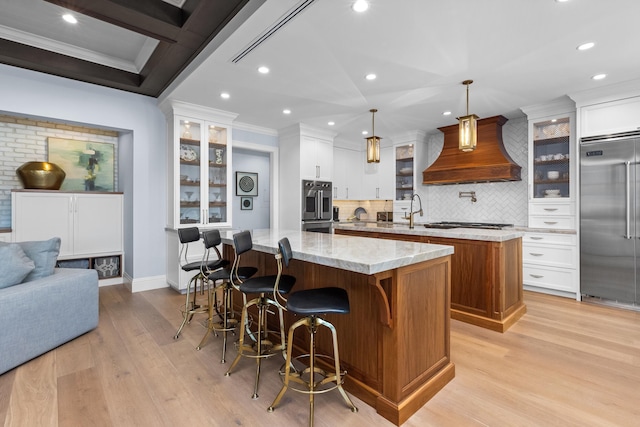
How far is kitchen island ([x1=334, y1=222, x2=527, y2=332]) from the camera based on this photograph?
2.96 metres

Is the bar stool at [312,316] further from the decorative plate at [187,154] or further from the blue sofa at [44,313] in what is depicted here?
the decorative plate at [187,154]

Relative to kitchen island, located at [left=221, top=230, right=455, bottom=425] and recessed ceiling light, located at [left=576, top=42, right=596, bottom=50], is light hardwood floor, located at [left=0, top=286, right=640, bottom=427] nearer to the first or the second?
kitchen island, located at [left=221, top=230, right=455, bottom=425]

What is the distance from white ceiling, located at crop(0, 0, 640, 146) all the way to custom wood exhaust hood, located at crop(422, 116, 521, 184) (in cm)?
48

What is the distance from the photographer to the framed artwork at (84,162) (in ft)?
14.6

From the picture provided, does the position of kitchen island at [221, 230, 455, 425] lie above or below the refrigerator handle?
below

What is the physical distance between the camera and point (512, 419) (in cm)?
173

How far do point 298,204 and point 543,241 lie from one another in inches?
146

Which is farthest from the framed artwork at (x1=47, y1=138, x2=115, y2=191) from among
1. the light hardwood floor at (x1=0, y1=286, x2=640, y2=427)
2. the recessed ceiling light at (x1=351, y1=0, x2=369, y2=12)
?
the recessed ceiling light at (x1=351, y1=0, x2=369, y2=12)

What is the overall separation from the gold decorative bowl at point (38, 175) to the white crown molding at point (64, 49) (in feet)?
4.92

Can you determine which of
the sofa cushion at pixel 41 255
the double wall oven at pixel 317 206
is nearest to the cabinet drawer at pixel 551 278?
the double wall oven at pixel 317 206

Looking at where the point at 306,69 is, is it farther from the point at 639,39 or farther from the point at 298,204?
the point at 639,39

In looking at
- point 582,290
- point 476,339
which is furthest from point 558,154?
point 476,339

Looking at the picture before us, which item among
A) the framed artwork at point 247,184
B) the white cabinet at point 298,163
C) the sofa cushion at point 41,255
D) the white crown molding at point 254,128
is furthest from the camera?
the framed artwork at point 247,184

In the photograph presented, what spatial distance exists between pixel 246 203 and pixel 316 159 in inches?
73.5
